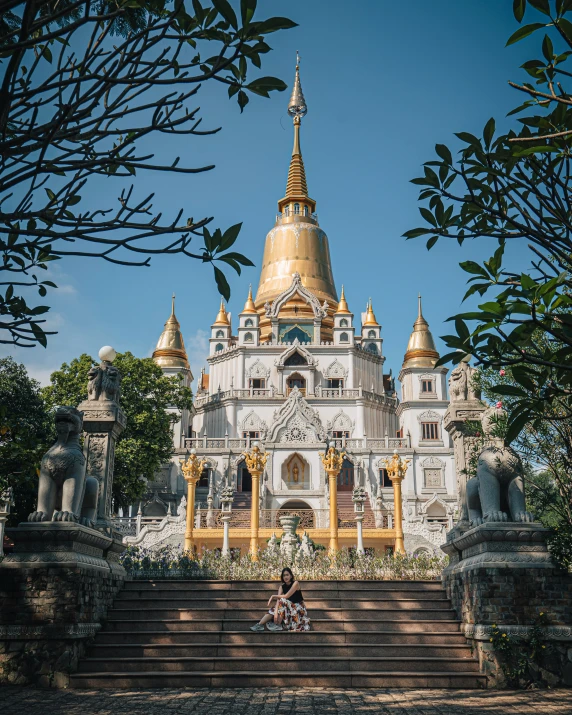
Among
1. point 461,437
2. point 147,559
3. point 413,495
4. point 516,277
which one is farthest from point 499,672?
point 413,495

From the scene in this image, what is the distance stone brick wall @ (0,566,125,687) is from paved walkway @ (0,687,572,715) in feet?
1.23

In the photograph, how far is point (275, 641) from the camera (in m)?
10.8

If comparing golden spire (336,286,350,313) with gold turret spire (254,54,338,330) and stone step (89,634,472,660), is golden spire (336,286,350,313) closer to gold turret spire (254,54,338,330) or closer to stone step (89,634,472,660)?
gold turret spire (254,54,338,330)

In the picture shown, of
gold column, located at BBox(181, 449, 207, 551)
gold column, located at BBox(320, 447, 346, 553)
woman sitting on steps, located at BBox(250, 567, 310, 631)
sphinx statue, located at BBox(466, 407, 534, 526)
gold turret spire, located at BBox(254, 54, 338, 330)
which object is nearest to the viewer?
sphinx statue, located at BBox(466, 407, 534, 526)

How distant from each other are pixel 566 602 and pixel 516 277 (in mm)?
5819

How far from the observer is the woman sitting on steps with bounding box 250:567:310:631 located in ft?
36.6

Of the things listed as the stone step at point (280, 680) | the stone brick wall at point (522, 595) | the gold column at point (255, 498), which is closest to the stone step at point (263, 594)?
the stone brick wall at point (522, 595)

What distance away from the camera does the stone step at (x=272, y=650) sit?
10506 millimetres

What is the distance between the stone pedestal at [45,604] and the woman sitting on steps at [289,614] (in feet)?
8.38

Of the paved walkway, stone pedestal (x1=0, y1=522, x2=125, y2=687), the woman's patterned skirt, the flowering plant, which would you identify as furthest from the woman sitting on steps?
the flowering plant

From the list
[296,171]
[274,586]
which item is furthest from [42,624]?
[296,171]

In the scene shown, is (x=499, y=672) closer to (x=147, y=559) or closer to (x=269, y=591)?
(x=269, y=591)

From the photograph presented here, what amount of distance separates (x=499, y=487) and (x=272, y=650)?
160 inches

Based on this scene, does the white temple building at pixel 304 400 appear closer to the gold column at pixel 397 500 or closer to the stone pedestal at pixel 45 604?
the gold column at pixel 397 500
